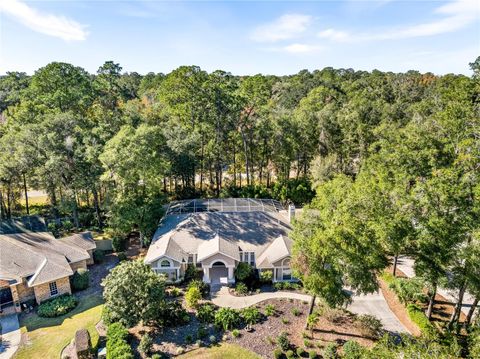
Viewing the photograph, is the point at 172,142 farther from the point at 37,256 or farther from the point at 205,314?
the point at 205,314

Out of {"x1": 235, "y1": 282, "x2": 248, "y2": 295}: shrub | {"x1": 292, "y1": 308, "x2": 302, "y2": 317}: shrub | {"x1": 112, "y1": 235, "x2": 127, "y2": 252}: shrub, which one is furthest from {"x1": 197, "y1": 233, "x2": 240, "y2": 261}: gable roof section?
{"x1": 112, "y1": 235, "x2": 127, "y2": 252}: shrub

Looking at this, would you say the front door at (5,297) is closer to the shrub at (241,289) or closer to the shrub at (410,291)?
the shrub at (241,289)

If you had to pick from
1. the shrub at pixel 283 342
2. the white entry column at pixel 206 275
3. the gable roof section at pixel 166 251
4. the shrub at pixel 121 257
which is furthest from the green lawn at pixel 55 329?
the shrub at pixel 283 342

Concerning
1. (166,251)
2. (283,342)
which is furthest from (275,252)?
(166,251)

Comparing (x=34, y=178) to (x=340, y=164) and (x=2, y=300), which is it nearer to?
(x=2, y=300)

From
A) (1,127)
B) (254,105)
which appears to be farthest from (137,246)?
(1,127)

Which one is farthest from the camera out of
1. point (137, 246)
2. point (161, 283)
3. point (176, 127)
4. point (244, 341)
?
point (176, 127)
